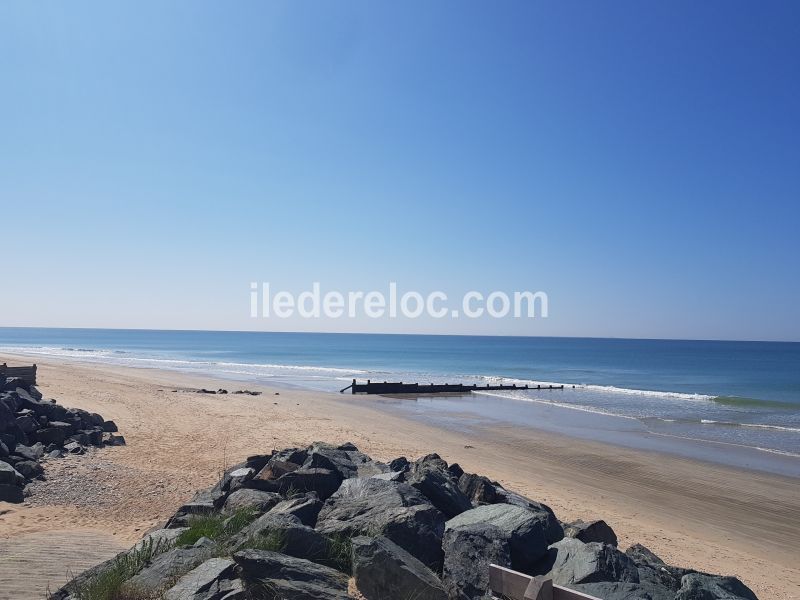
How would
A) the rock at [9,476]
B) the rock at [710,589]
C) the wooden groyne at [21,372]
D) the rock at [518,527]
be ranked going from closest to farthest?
the rock at [710,589] < the rock at [518,527] < the rock at [9,476] < the wooden groyne at [21,372]

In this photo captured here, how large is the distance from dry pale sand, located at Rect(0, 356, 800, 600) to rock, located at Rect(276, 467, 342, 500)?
7.71ft

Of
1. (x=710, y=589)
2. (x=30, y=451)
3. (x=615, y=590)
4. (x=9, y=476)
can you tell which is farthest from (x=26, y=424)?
(x=710, y=589)

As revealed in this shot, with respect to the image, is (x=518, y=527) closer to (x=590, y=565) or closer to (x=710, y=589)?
(x=590, y=565)

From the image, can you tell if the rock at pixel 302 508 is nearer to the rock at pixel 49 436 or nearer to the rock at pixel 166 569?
the rock at pixel 166 569

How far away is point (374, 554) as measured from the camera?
5.08 metres

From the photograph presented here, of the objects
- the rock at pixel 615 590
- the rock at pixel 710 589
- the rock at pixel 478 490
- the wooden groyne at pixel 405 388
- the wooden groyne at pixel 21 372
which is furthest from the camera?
the wooden groyne at pixel 405 388

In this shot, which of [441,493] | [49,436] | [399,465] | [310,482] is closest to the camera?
[441,493]

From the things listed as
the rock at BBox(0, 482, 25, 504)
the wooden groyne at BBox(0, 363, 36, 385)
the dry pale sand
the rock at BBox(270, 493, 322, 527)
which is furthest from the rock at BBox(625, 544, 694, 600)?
the wooden groyne at BBox(0, 363, 36, 385)

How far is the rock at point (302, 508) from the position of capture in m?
6.42

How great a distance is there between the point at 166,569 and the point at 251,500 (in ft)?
6.76

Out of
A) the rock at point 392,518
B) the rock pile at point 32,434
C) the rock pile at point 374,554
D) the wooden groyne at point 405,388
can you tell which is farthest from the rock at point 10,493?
the wooden groyne at point 405,388

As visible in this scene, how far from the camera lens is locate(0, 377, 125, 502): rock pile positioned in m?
10.0

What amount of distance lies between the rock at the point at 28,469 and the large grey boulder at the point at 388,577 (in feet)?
28.0

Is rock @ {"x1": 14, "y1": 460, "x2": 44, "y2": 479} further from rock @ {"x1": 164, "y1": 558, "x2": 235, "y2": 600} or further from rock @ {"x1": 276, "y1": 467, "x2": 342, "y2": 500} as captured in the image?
rock @ {"x1": 164, "y1": 558, "x2": 235, "y2": 600}
